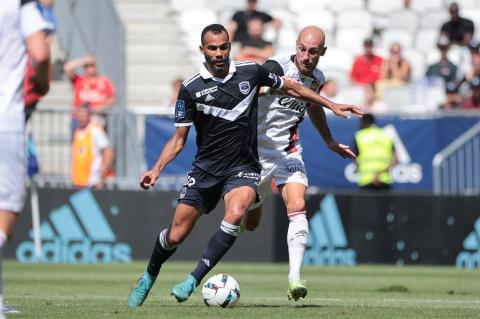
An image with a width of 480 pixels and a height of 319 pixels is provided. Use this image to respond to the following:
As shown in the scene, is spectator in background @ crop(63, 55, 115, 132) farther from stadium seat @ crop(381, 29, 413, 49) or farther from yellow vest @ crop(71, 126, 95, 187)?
stadium seat @ crop(381, 29, 413, 49)

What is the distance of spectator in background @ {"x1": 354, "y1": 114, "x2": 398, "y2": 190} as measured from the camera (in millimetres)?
19375

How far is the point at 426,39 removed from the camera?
2662 cm

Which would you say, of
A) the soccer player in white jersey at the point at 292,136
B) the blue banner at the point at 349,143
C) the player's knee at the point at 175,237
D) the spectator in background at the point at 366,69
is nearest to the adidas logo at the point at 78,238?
the blue banner at the point at 349,143

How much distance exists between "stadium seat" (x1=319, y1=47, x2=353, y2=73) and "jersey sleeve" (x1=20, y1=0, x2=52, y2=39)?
60.5 ft

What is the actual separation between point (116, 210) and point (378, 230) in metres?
4.09

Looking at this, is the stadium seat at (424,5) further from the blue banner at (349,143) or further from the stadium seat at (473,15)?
the blue banner at (349,143)

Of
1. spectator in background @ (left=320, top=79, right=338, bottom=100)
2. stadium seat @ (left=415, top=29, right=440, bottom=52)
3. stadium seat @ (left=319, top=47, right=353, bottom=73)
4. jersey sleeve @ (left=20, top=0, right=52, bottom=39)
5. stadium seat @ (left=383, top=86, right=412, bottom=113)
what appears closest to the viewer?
jersey sleeve @ (left=20, top=0, right=52, bottom=39)

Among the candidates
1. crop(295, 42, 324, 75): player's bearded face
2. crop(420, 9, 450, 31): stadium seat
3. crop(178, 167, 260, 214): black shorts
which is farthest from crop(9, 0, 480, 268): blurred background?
crop(178, 167, 260, 214): black shorts

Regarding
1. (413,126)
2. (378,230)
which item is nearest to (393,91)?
(413,126)

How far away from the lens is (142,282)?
947 centimetres

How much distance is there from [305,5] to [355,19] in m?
1.19

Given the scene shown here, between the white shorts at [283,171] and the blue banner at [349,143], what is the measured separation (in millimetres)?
8393

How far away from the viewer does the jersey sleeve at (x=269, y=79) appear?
9781 millimetres

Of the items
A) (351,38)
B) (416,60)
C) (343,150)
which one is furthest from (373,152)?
(343,150)
